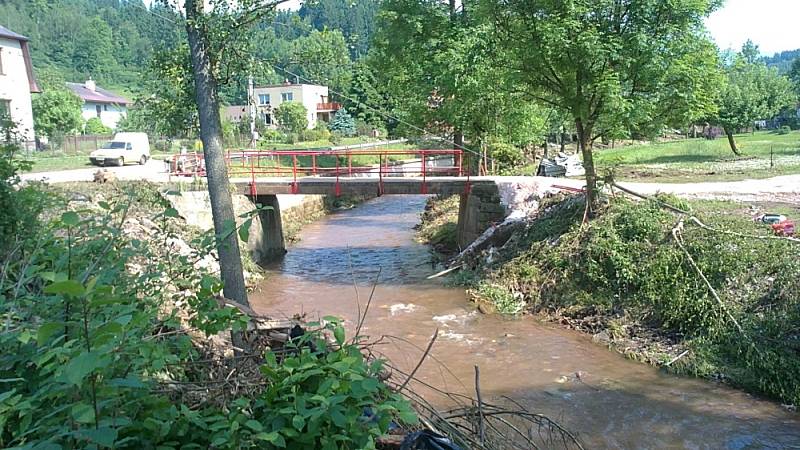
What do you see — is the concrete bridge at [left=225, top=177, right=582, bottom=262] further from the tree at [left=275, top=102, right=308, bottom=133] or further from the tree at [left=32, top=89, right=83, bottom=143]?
the tree at [left=275, top=102, right=308, bottom=133]

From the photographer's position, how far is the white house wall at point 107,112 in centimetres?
6322

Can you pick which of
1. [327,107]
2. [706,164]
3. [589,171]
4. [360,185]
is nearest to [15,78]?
[360,185]

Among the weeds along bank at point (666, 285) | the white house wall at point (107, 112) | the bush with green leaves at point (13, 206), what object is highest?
the white house wall at point (107, 112)

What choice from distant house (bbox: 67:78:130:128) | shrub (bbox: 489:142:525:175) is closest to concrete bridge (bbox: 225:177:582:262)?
shrub (bbox: 489:142:525:175)

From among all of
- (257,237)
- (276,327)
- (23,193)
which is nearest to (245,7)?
(23,193)

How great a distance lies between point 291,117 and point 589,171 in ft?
167

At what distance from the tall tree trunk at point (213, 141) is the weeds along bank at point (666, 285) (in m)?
7.02

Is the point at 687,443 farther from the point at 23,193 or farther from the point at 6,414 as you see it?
the point at 23,193

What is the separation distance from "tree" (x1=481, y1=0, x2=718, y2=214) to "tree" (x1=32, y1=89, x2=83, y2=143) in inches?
1599

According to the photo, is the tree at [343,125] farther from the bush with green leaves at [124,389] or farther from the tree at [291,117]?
the bush with green leaves at [124,389]

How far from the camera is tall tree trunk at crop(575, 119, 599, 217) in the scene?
1434cm

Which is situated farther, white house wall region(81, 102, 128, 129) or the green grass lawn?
white house wall region(81, 102, 128, 129)

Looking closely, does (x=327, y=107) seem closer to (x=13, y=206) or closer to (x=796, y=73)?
(x=796, y=73)

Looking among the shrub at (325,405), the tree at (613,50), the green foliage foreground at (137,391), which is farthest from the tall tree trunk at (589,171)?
the shrub at (325,405)
